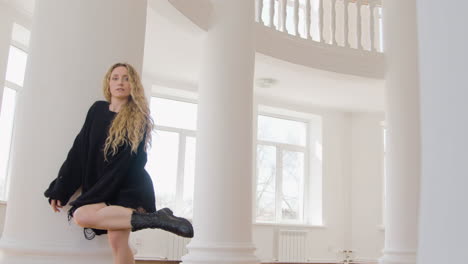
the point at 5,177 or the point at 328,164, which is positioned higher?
the point at 328,164

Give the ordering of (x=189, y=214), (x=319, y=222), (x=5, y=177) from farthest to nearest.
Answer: (x=319, y=222), (x=189, y=214), (x=5, y=177)

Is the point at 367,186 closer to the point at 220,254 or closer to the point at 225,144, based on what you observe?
the point at 225,144

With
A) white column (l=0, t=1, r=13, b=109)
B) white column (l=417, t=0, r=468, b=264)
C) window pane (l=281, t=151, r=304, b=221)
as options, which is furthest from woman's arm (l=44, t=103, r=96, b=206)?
window pane (l=281, t=151, r=304, b=221)

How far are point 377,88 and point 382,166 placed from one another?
8.33ft

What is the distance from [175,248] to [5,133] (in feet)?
11.2

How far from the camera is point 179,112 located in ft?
32.0

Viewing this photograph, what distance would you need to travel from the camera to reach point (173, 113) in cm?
970

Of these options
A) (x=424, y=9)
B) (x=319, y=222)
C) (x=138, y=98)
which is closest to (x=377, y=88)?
(x=319, y=222)

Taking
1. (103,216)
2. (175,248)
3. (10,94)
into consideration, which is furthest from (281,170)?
(103,216)

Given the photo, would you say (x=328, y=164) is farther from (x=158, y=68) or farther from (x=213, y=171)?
(x=213, y=171)

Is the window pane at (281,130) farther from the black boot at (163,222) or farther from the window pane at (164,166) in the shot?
the black boot at (163,222)

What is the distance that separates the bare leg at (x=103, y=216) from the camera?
94.1 inches

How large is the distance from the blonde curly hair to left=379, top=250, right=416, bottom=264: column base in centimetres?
464

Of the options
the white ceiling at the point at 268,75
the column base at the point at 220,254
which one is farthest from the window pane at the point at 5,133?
the column base at the point at 220,254
